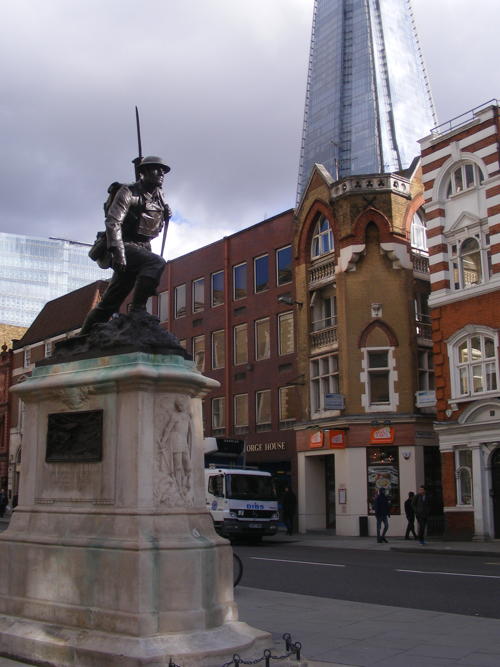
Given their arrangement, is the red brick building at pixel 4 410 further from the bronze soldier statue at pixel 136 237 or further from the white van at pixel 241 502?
the bronze soldier statue at pixel 136 237

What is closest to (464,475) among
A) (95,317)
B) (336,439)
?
(336,439)

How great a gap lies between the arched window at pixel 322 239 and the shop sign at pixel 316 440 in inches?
313

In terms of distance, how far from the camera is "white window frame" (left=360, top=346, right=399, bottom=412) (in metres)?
32.2

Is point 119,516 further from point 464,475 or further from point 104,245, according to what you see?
point 464,475

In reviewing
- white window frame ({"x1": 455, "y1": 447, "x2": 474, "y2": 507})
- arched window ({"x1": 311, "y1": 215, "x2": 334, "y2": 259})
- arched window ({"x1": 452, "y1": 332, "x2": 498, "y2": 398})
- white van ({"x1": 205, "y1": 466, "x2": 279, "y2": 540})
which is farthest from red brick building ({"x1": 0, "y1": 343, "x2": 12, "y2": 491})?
arched window ({"x1": 452, "y1": 332, "x2": 498, "y2": 398})

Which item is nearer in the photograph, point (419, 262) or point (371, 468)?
point (371, 468)

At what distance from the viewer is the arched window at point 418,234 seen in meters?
33.9

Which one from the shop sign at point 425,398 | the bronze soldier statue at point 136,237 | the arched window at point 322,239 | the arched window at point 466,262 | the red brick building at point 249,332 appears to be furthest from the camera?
the red brick building at point 249,332

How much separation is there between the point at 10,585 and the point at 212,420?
33.3m

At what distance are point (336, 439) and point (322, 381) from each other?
9.97 ft

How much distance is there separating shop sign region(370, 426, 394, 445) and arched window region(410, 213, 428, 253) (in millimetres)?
7883

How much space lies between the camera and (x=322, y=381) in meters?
34.5

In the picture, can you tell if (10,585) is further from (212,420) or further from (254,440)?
(212,420)

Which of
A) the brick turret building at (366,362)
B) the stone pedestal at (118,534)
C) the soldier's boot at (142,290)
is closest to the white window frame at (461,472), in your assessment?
the brick turret building at (366,362)
